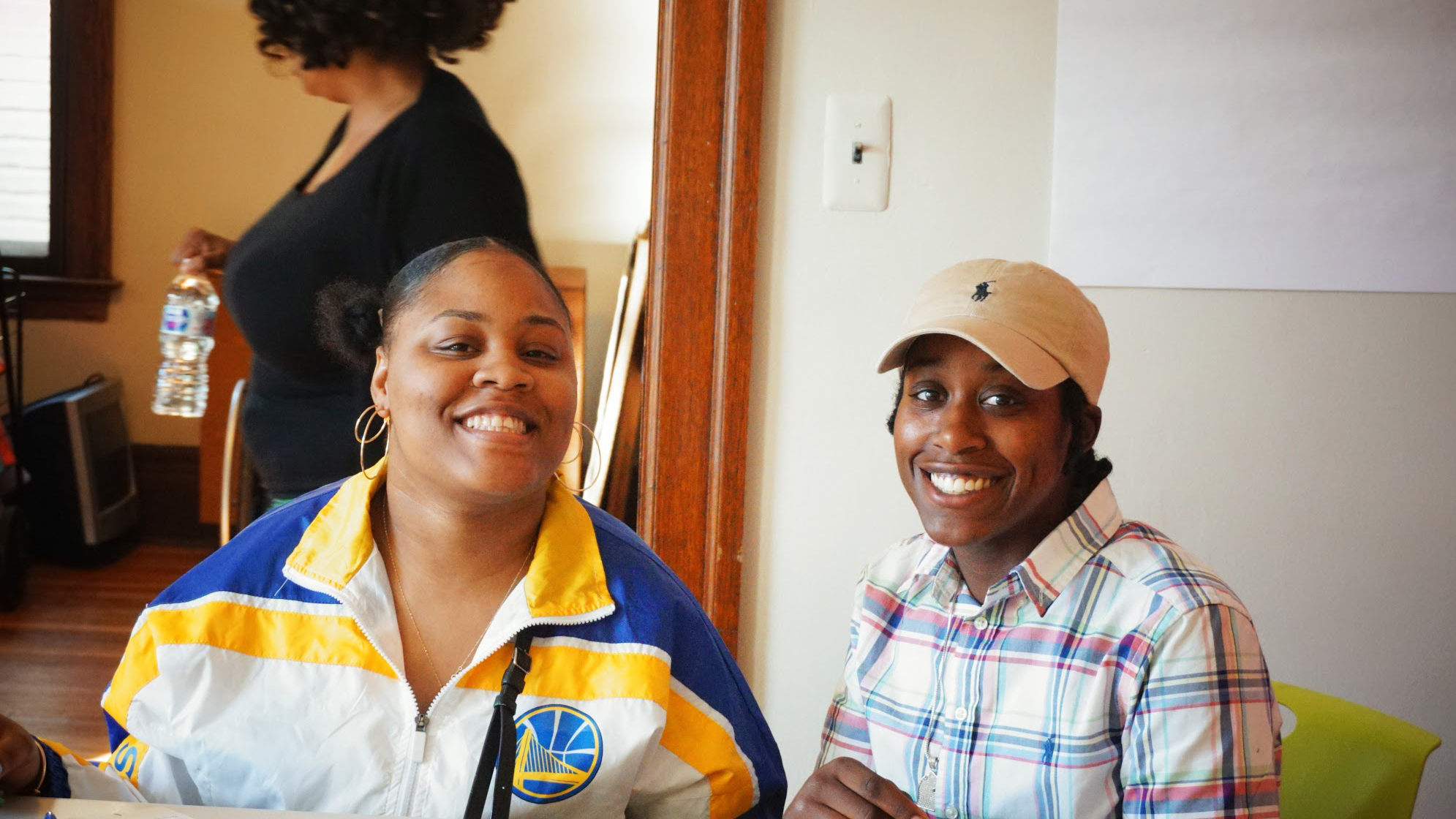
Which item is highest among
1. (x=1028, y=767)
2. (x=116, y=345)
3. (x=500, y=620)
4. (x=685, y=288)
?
(x=685, y=288)

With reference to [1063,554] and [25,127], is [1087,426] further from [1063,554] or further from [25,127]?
[25,127]

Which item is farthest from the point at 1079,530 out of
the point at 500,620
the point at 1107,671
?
the point at 500,620

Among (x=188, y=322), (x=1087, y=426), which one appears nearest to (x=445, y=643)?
(x=1087, y=426)

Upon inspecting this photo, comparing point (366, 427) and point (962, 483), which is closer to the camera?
point (962, 483)

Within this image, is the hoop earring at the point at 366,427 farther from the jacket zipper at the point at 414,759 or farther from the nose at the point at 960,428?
the nose at the point at 960,428

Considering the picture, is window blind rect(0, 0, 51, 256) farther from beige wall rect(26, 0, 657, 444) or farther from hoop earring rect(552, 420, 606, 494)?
hoop earring rect(552, 420, 606, 494)

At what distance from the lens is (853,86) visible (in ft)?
6.77

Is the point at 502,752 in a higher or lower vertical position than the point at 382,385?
lower

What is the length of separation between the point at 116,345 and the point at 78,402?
0.47 ft

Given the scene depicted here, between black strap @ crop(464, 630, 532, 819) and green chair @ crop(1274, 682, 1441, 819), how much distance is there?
1042 mm

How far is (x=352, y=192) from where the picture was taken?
199 centimetres

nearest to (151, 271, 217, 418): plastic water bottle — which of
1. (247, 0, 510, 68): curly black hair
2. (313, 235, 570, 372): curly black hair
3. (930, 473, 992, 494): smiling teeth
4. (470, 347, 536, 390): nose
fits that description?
(313, 235, 570, 372): curly black hair

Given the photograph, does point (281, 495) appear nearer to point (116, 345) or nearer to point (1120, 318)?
point (116, 345)

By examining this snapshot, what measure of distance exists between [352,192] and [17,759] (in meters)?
1.09
